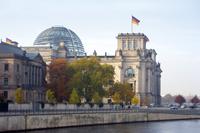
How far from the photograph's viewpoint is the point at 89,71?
135 metres

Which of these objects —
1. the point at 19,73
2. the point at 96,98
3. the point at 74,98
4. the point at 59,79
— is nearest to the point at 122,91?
the point at 96,98

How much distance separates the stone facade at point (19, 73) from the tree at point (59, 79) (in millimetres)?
5072

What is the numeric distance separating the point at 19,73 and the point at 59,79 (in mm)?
10406

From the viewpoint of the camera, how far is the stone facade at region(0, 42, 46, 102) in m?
125

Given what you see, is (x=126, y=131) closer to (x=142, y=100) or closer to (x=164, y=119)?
(x=164, y=119)

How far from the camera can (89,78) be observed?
435 feet

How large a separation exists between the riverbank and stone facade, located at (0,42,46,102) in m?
25.1

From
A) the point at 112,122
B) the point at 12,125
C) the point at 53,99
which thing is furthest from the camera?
the point at 53,99

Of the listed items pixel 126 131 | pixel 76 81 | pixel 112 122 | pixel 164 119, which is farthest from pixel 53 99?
pixel 126 131

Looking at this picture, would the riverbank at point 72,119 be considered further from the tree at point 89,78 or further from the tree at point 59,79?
the tree at point 59,79

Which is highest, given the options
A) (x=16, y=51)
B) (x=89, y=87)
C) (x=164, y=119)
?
(x=16, y=51)

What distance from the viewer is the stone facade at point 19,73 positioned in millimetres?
125375

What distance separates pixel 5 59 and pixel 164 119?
41684mm

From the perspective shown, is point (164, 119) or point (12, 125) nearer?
point (12, 125)
